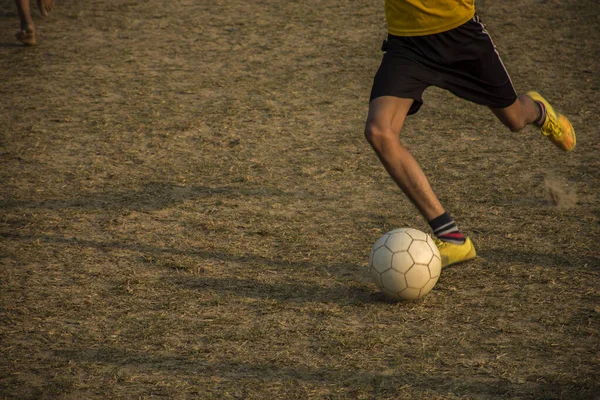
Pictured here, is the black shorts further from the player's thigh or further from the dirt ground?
the dirt ground

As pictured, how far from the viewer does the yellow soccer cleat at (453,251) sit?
409 cm

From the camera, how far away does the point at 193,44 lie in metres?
8.54

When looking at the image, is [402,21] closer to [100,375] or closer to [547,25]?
[100,375]

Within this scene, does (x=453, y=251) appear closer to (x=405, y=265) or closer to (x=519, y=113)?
(x=405, y=265)

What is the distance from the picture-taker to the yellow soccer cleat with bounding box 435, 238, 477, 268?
409 centimetres

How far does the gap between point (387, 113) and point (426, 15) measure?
600 millimetres

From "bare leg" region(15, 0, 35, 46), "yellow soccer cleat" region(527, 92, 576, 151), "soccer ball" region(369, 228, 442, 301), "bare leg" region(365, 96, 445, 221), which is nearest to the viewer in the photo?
"soccer ball" region(369, 228, 442, 301)

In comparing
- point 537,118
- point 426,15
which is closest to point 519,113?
point 537,118

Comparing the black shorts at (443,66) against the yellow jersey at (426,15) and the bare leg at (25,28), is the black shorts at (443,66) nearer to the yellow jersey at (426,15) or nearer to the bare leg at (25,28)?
the yellow jersey at (426,15)

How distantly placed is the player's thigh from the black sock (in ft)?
1.80

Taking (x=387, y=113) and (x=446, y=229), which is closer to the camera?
(x=387, y=113)

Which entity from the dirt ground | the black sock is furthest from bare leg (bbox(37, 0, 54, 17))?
the black sock

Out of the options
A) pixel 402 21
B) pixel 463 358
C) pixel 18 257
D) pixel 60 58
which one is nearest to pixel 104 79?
pixel 60 58

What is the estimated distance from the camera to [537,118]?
15.5ft
